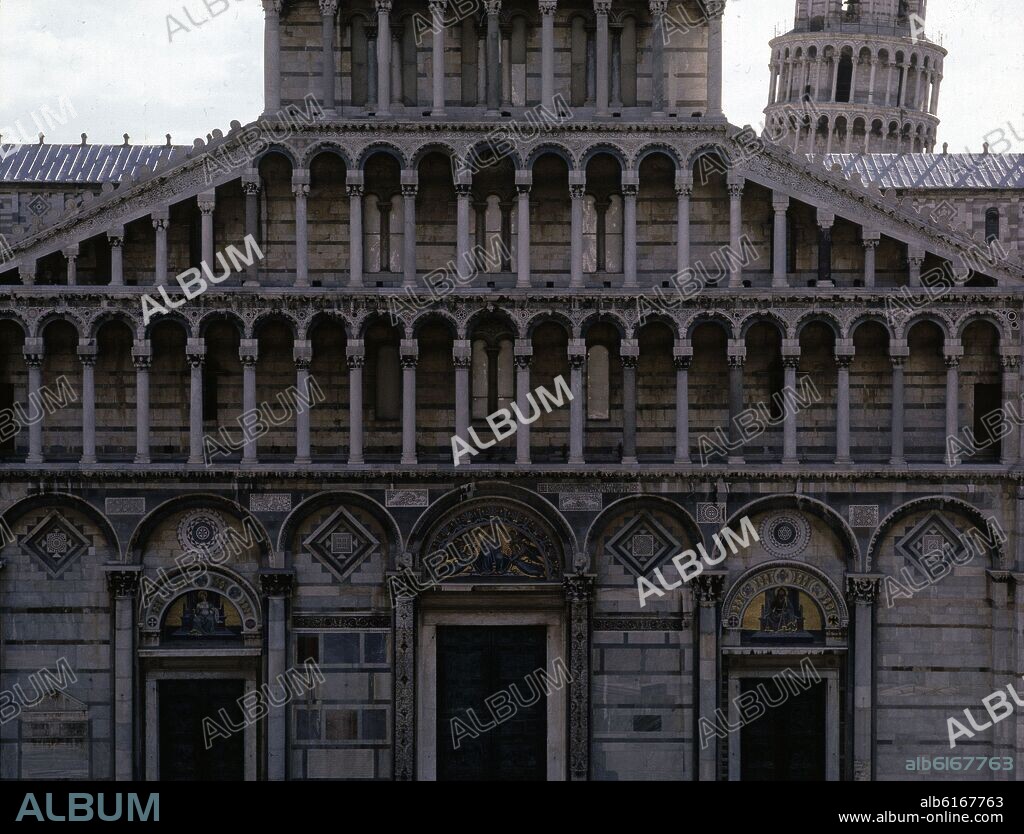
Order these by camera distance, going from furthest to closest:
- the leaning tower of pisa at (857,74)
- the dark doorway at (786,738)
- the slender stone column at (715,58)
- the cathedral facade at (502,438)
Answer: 1. the leaning tower of pisa at (857,74)
2. the dark doorway at (786,738)
3. the slender stone column at (715,58)
4. the cathedral facade at (502,438)

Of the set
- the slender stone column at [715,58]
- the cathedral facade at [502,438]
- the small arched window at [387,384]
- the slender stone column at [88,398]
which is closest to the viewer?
the slender stone column at [88,398]

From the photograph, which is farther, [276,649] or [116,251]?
[276,649]

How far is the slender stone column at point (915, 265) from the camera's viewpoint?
26.6 meters

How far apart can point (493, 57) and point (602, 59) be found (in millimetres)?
2049

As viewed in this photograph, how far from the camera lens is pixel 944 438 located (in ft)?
90.4

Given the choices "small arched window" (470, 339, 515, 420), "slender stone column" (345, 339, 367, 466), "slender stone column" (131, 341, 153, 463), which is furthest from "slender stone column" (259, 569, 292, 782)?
"small arched window" (470, 339, 515, 420)

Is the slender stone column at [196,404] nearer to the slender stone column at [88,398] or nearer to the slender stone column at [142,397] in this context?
the slender stone column at [142,397]

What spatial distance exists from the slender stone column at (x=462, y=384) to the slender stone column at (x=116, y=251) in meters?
6.22

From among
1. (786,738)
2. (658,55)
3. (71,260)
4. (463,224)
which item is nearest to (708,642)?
(786,738)

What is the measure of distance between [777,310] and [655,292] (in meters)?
2.26

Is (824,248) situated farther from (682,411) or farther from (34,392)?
(34,392)

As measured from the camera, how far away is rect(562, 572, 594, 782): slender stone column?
2712 centimetres

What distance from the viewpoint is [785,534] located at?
89.8 ft

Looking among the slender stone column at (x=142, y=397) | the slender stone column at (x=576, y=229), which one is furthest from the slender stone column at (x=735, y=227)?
the slender stone column at (x=142, y=397)
